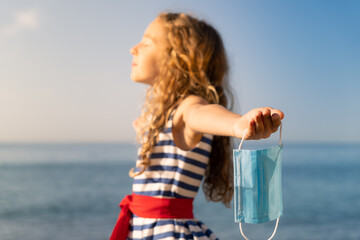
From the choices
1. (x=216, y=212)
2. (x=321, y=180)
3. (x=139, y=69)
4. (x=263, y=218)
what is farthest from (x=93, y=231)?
(x=321, y=180)

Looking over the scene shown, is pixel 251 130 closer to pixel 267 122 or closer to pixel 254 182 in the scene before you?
pixel 267 122

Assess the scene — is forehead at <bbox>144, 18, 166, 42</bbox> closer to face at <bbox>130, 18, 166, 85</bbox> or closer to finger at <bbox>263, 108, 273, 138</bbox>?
face at <bbox>130, 18, 166, 85</bbox>

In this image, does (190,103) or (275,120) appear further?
(190,103)

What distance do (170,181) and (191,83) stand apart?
1.65ft

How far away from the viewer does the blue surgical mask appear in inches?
50.9

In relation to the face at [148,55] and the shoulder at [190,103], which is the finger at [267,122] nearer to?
the shoulder at [190,103]

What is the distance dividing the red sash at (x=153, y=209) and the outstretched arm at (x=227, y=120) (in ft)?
1.07

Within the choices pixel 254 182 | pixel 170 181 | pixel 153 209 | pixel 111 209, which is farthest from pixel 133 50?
pixel 111 209

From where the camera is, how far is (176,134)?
1.94m

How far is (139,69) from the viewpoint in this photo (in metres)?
2.20

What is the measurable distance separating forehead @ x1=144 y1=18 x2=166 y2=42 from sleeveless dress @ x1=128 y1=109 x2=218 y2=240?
50 centimetres

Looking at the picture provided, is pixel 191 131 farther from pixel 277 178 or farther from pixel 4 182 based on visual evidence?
pixel 4 182

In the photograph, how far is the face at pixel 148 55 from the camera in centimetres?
219

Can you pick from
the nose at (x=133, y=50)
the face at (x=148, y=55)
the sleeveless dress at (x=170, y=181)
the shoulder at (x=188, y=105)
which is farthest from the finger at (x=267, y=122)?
the nose at (x=133, y=50)
